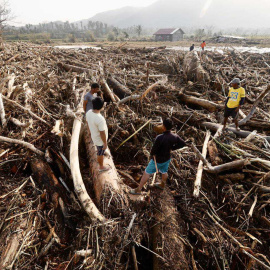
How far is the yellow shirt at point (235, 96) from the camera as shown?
15.1 ft

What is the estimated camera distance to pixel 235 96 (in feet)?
15.4

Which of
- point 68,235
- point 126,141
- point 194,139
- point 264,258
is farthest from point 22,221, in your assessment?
point 194,139

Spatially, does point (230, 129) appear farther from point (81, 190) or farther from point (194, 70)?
point (194, 70)

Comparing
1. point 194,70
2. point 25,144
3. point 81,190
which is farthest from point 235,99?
point 25,144

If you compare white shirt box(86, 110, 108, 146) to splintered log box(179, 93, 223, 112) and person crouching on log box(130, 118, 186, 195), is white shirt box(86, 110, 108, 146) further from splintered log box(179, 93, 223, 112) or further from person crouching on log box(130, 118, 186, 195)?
splintered log box(179, 93, 223, 112)

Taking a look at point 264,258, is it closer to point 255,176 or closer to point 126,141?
point 255,176

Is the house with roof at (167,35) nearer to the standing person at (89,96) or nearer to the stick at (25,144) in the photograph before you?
the standing person at (89,96)

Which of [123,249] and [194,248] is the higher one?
[123,249]

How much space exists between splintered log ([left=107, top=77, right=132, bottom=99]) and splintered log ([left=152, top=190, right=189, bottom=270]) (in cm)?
392

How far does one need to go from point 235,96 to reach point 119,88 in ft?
11.9

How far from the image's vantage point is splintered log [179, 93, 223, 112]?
598 cm

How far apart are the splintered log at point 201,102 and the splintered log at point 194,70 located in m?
1.91

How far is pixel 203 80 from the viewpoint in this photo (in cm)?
777

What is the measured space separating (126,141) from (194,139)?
190cm
